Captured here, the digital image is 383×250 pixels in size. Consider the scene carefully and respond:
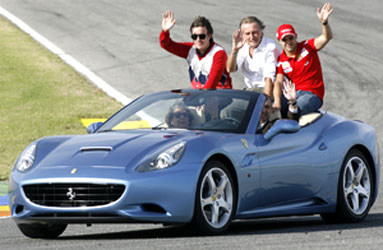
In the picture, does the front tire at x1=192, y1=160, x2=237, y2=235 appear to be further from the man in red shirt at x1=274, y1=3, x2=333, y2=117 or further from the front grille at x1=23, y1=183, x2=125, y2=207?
the man in red shirt at x1=274, y1=3, x2=333, y2=117

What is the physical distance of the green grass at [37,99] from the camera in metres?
15.6

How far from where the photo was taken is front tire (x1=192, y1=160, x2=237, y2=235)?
294 inches

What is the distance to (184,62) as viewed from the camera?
73.8 ft

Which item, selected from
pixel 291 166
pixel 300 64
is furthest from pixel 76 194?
pixel 300 64

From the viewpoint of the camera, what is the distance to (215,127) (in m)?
8.26

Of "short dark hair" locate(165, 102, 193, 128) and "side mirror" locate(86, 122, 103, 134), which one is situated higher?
"short dark hair" locate(165, 102, 193, 128)

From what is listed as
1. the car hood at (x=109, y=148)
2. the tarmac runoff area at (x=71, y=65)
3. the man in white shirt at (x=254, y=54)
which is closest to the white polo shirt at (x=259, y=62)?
the man in white shirt at (x=254, y=54)

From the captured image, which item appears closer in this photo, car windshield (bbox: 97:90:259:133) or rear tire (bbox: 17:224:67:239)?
rear tire (bbox: 17:224:67:239)

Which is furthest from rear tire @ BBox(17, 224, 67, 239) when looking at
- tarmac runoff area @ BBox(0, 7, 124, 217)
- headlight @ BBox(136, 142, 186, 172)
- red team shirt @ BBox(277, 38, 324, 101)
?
tarmac runoff area @ BBox(0, 7, 124, 217)

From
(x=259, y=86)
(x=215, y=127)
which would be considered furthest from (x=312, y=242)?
(x=259, y=86)

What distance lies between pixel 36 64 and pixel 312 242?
14891mm

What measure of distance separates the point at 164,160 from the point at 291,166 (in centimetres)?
151

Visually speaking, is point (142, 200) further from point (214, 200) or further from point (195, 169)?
point (214, 200)

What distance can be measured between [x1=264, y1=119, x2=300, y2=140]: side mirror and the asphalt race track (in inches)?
32.7
